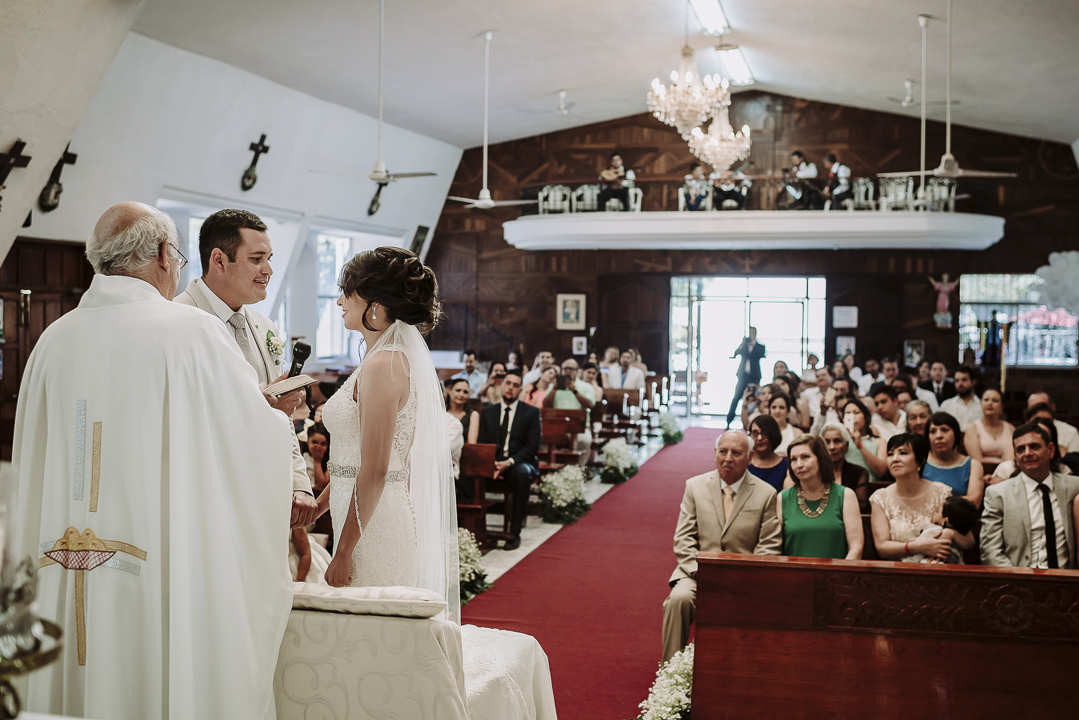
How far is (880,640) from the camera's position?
3.15 meters

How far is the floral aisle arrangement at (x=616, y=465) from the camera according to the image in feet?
31.6

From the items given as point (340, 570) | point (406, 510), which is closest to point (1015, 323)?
point (406, 510)

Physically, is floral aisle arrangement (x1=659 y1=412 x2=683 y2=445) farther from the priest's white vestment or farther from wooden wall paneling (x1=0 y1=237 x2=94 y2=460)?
the priest's white vestment

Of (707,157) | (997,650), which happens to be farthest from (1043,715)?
(707,157)

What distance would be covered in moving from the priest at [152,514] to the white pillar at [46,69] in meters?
3.58

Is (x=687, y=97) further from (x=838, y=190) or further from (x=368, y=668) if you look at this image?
(x=368, y=668)

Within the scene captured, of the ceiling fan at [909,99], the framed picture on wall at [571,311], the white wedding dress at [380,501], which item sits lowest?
the white wedding dress at [380,501]

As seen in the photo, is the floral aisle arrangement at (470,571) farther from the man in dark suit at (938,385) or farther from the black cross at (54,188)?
the man in dark suit at (938,385)

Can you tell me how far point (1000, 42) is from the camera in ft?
34.0

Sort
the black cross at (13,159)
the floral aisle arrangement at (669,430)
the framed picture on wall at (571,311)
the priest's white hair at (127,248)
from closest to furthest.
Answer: the priest's white hair at (127,248) → the black cross at (13,159) → the floral aisle arrangement at (669,430) → the framed picture on wall at (571,311)

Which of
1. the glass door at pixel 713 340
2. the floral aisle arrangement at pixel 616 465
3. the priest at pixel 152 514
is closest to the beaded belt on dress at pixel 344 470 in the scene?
the priest at pixel 152 514

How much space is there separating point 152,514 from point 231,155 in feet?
33.4

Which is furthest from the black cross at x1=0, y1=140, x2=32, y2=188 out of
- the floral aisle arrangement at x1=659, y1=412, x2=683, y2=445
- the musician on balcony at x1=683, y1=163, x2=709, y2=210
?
the musician on balcony at x1=683, y1=163, x2=709, y2=210

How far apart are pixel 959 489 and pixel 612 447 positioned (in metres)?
5.24
